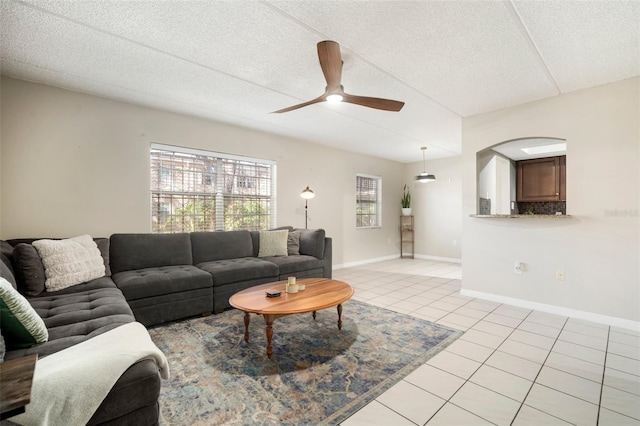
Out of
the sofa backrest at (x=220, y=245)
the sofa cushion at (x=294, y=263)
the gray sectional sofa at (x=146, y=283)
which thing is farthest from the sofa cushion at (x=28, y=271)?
the sofa cushion at (x=294, y=263)

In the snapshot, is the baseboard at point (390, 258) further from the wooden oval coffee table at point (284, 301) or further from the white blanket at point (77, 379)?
the white blanket at point (77, 379)

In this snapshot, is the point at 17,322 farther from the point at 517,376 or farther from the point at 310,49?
the point at 517,376

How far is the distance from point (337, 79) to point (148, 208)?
2926 mm

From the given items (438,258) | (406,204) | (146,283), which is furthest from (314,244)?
(438,258)

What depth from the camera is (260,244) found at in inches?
171

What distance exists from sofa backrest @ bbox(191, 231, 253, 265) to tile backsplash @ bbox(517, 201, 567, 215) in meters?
5.51

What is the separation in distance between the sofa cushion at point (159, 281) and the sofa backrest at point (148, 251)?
0.11 metres

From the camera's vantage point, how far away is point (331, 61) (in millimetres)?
2158

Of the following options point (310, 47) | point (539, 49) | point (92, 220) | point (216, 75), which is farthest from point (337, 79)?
point (92, 220)

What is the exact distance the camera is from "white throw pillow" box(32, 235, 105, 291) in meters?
2.48

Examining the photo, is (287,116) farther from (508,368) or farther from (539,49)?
(508,368)

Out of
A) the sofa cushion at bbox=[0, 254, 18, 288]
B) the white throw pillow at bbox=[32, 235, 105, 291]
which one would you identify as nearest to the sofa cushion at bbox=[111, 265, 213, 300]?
the white throw pillow at bbox=[32, 235, 105, 291]

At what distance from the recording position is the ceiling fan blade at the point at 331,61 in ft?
6.73

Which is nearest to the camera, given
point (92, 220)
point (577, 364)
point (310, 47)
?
point (577, 364)
